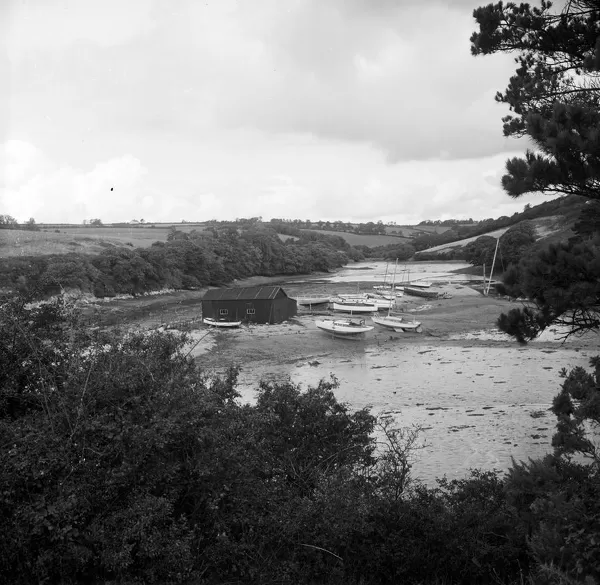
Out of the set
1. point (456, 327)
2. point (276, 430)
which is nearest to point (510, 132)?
point (276, 430)

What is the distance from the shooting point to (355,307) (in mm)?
47625

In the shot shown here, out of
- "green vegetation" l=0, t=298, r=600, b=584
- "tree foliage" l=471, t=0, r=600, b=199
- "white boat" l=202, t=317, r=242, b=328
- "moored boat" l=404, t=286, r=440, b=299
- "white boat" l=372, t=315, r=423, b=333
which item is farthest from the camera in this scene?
"moored boat" l=404, t=286, r=440, b=299

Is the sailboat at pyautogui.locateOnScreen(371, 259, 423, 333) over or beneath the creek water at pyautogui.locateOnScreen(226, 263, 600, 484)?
over

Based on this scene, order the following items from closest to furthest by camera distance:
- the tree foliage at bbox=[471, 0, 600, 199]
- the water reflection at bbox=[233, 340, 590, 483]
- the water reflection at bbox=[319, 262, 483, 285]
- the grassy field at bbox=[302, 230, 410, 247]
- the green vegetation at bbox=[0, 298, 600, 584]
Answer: the green vegetation at bbox=[0, 298, 600, 584], the tree foliage at bbox=[471, 0, 600, 199], the water reflection at bbox=[233, 340, 590, 483], the water reflection at bbox=[319, 262, 483, 285], the grassy field at bbox=[302, 230, 410, 247]

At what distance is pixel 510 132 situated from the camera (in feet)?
43.5

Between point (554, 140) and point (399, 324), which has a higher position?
point (554, 140)

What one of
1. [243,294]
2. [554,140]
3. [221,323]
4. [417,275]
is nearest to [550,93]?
[554,140]

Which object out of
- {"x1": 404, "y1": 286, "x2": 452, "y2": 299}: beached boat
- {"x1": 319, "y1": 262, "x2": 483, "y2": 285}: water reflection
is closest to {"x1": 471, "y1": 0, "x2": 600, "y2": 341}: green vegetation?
{"x1": 404, "y1": 286, "x2": 452, "y2": 299}: beached boat

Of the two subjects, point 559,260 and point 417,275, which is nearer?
point 559,260

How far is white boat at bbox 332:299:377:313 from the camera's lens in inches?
1866

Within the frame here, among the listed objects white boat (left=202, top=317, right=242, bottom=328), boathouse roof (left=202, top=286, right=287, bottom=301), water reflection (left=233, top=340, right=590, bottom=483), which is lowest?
water reflection (left=233, top=340, right=590, bottom=483)

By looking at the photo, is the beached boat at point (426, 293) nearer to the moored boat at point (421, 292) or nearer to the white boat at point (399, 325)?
the moored boat at point (421, 292)

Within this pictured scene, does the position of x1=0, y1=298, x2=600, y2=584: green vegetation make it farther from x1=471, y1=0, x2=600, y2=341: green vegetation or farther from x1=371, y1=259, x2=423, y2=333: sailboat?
x1=371, y1=259, x2=423, y2=333: sailboat

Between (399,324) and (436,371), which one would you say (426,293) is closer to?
(399,324)
